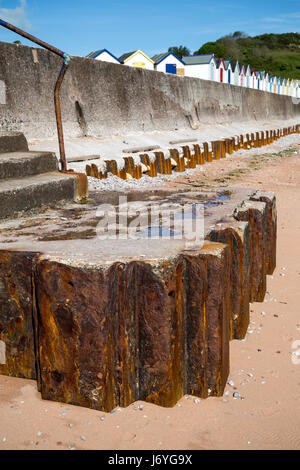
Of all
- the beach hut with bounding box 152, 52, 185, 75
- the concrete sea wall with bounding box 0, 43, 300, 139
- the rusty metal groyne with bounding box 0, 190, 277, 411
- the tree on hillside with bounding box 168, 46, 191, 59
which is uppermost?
the tree on hillside with bounding box 168, 46, 191, 59

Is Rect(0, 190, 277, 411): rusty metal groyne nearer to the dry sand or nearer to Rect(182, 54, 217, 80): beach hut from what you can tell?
the dry sand

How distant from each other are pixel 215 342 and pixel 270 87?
248 feet

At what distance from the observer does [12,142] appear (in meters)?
4.66

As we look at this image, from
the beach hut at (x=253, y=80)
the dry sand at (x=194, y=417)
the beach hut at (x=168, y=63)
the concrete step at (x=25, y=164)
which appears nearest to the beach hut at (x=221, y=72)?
the beach hut at (x=168, y=63)

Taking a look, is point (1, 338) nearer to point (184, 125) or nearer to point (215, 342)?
point (215, 342)

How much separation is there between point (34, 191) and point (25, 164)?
1.72 feet

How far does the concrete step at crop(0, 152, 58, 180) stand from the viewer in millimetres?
4047

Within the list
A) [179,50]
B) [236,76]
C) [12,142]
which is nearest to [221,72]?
[236,76]

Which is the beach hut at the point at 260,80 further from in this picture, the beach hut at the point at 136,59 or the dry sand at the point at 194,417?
the dry sand at the point at 194,417

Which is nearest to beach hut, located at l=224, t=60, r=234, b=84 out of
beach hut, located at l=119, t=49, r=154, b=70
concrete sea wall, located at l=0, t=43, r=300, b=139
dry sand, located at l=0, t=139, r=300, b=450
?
beach hut, located at l=119, t=49, r=154, b=70

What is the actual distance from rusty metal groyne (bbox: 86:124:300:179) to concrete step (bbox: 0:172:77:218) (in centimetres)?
299

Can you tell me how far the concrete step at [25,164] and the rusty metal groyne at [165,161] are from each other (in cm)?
262

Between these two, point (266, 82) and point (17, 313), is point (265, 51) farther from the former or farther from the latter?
point (17, 313)

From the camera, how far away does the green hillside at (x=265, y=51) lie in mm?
107500
